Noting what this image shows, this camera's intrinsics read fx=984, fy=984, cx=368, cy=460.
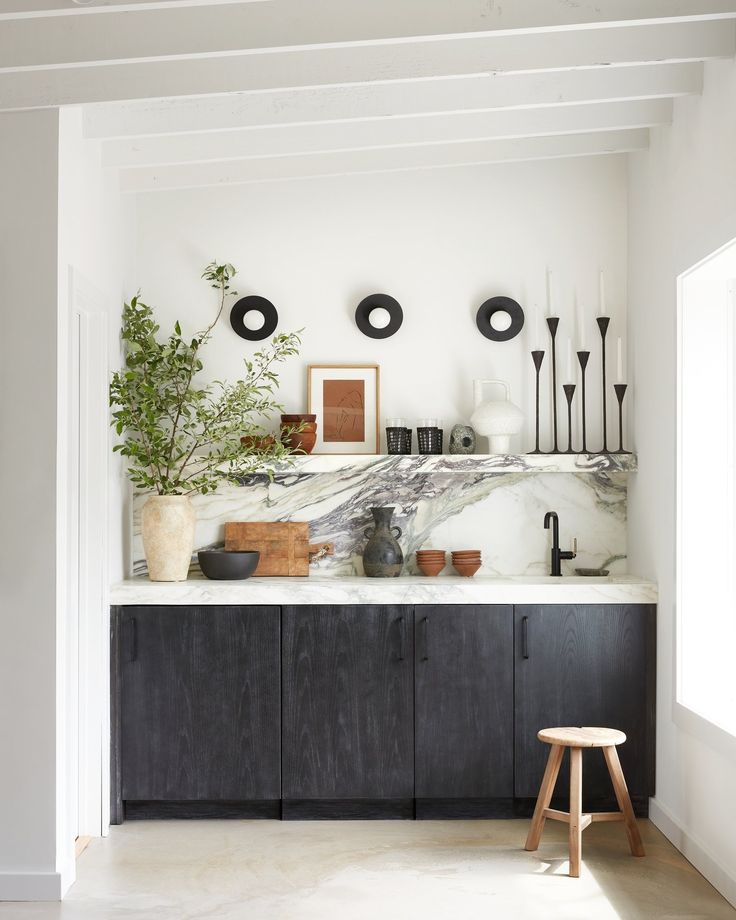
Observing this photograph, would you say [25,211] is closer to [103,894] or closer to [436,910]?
[103,894]

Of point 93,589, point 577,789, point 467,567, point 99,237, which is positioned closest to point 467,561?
point 467,567

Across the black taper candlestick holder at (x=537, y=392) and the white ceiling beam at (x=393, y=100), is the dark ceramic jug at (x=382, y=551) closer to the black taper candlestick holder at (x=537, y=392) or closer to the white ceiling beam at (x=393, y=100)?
→ the black taper candlestick holder at (x=537, y=392)

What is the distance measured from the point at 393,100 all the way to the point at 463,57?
472mm

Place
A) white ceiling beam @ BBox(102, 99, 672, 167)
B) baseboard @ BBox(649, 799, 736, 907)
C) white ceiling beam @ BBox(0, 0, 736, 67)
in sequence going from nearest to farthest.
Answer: white ceiling beam @ BBox(0, 0, 736, 67)
baseboard @ BBox(649, 799, 736, 907)
white ceiling beam @ BBox(102, 99, 672, 167)

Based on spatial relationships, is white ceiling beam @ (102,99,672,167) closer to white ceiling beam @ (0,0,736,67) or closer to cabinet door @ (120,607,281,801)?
white ceiling beam @ (0,0,736,67)

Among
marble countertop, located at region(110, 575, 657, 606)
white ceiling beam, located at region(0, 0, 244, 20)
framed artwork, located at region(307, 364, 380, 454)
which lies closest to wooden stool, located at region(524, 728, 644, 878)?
marble countertop, located at region(110, 575, 657, 606)

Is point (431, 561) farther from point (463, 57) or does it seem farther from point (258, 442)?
point (463, 57)

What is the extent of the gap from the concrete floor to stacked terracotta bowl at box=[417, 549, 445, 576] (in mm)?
1046

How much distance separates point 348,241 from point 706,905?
119 inches

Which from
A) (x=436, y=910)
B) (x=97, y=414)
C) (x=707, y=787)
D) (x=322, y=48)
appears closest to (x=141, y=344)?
(x=97, y=414)

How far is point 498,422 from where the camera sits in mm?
4270

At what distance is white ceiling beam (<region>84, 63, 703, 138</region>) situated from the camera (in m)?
3.42

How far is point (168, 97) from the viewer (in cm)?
320

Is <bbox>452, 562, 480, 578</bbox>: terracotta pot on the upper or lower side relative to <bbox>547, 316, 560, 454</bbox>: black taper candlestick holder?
lower
